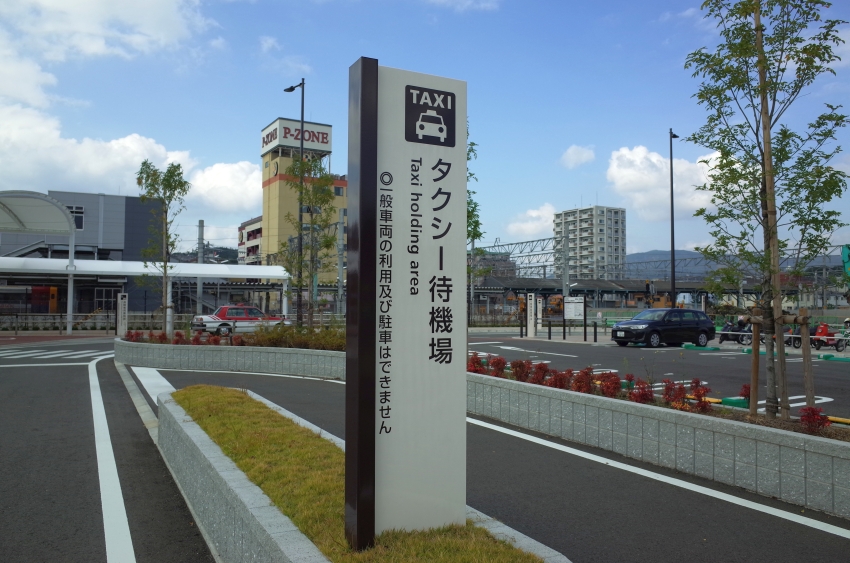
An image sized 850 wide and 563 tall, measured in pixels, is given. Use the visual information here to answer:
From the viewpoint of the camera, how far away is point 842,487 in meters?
5.12

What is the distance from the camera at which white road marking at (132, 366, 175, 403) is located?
12.7m

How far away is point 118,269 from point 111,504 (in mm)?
33635

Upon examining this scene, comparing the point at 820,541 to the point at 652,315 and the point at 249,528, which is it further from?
the point at 652,315

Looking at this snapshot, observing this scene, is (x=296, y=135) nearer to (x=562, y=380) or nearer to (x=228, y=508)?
(x=562, y=380)

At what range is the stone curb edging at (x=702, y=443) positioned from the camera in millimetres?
5246

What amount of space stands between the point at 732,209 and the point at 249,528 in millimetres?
6406

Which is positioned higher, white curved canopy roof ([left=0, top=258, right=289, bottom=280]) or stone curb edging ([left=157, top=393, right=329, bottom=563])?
white curved canopy roof ([left=0, top=258, right=289, bottom=280])

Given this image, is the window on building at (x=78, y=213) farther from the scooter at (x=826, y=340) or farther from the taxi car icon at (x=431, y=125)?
the taxi car icon at (x=431, y=125)

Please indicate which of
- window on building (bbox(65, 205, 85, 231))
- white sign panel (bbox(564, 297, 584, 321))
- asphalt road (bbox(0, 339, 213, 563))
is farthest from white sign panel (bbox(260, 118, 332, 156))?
asphalt road (bbox(0, 339, 213, 563))

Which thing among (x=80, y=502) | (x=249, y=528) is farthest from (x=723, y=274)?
(x=80, y=502)

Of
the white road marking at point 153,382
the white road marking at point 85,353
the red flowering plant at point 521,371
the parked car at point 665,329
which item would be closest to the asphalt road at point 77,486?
the white road marking at point 153,382

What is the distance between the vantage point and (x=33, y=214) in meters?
30.7

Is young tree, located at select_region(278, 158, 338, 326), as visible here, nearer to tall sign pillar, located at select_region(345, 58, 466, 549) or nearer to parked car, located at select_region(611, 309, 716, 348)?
parked car, located at select_region(611, 309, 716, 348)

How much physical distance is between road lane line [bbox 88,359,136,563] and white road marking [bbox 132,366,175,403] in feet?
9.46
